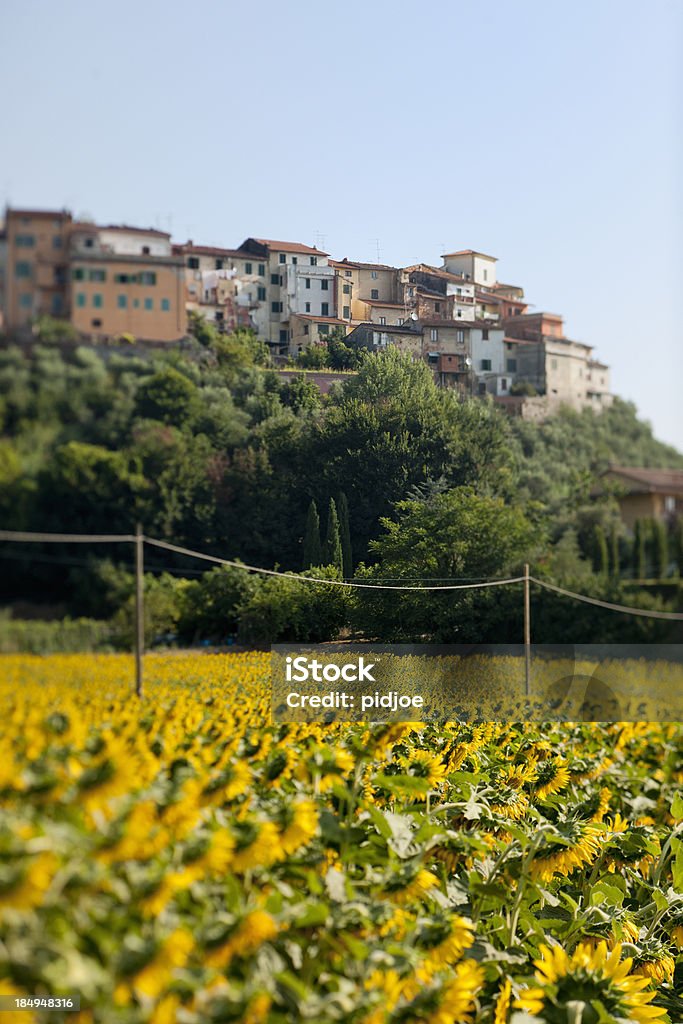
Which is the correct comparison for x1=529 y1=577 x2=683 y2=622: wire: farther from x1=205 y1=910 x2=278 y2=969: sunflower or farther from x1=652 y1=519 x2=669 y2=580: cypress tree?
x1=205 y1=910 x2=278 y2=969: sunflower

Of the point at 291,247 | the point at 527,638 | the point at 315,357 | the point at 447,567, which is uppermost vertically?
the point at 291,247

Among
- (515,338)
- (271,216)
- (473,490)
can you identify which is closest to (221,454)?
(271,216)

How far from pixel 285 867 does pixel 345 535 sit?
1299mm

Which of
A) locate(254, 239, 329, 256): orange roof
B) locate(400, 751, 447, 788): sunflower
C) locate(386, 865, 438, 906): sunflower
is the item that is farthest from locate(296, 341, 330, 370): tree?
locate(386, 865, 438, 906): sunflower

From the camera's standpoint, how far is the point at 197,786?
4.78 feet

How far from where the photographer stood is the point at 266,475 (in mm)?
2762

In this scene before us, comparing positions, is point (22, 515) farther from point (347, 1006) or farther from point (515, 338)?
point (515, 338)

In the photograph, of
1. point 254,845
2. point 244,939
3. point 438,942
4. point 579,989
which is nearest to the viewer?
point 244,939

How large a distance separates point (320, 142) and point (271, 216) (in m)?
0.36

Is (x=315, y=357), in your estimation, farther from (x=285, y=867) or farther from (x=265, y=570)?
(x=285, y=867)

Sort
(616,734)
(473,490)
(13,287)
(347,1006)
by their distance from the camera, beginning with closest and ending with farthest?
(347,1006) → (13,287) → (473,490) → (616,734)

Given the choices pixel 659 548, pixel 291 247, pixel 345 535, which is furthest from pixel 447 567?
pixel 659 548

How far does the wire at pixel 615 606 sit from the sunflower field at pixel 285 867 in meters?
0.98

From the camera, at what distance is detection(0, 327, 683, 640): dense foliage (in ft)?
6.87
